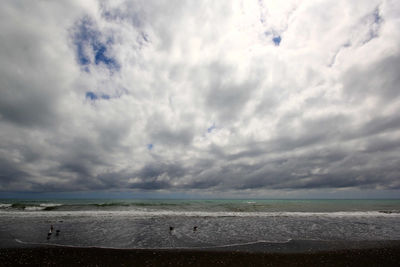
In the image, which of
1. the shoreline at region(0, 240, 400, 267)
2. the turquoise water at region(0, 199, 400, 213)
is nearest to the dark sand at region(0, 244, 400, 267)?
the shoreline at region(0, 240, 400, 267)

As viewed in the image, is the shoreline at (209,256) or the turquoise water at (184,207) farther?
the turquoise water at (184,207)

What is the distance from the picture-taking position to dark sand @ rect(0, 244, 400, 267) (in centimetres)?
1230

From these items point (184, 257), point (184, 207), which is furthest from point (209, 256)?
point (184, 207)

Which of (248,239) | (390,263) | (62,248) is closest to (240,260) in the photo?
(248,239)

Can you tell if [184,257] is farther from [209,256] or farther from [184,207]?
[184,207]

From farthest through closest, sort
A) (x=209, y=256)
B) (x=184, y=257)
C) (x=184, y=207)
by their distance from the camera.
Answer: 1. (x=184, y=207)
2. (x=209, y=256)
3. (x=184, y=257)

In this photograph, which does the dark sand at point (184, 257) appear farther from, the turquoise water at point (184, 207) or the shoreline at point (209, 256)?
the turquoise water at point (184, 207)

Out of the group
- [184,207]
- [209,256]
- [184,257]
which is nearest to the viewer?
[184,257]

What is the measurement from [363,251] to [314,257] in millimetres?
5022

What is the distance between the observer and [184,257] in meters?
13.4

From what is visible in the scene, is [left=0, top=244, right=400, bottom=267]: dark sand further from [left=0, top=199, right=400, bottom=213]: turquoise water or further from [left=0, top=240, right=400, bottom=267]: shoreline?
[left=0, top=199, right=400, bottom=213]: turquoise water

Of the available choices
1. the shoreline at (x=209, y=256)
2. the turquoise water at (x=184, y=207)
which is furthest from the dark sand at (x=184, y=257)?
the turquoise water at (x=184, y=207)

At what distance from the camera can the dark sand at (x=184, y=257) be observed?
12.3 metres

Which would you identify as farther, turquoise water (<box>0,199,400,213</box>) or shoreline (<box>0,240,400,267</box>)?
turquoise water (<box>0,199,400,213</box>)
